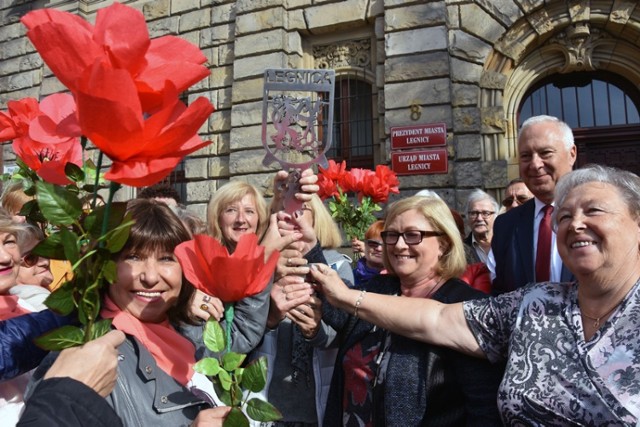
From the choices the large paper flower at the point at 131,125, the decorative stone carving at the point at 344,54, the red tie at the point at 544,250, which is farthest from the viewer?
the decorative stone carving at the point at 344,54

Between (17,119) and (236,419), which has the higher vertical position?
(17,119)

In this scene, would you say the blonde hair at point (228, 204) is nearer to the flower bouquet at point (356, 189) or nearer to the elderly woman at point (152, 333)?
the flower bouquet at point (356, 189)

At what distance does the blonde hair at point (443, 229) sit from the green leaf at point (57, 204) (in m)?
1.40

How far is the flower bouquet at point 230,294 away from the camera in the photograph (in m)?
1.06

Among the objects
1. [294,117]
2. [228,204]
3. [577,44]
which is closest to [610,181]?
[294,117]

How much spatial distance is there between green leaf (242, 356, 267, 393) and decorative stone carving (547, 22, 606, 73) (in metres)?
7.72

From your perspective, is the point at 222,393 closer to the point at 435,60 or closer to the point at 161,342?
the point at 161,342

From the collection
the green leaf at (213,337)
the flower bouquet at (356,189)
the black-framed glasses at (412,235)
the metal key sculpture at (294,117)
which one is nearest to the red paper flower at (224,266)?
the green leaf at (213,337)

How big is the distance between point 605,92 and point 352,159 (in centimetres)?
390

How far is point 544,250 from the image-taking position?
8.00 feet

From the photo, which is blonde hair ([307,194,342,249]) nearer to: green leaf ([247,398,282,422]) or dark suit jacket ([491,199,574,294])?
dark suit jacket ([491,199,574,294])

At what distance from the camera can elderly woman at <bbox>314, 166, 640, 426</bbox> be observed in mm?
1439

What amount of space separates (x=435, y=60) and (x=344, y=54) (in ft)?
5.73

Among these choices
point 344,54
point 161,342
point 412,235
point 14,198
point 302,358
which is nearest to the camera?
point 161,342
